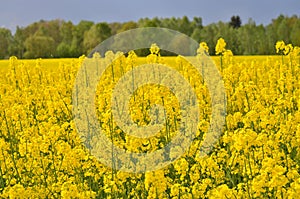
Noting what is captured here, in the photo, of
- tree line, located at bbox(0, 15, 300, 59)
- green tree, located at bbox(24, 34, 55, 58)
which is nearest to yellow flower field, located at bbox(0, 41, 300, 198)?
tree line, located at bbox(0, 15, 300, 59)

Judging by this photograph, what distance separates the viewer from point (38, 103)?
31.1 feet

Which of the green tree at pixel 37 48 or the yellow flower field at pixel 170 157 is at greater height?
the green tree at pixel 37 48

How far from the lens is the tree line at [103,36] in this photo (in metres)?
40.3

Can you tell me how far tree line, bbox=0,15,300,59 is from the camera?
1586 inches

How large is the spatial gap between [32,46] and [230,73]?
114 ft

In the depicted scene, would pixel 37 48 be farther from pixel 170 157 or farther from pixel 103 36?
pixel 170 157

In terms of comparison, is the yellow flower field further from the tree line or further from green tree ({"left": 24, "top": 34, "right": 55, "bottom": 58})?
green tree ({"left": 24, "top": 34, "right": 55, "bottom": 58})


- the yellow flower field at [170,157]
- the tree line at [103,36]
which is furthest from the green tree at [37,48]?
the yellow flower field at [170,157]

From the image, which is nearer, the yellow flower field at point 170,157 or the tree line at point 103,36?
the yellow flower field at point 170,157

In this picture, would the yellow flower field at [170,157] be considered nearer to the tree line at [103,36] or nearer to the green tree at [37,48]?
the tree line at [103,36]

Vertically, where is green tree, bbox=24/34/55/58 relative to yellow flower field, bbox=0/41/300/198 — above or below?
above

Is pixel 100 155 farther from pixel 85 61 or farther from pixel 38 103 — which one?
pixel 85 61

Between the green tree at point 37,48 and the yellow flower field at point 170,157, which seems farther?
the green tree at point 37,48

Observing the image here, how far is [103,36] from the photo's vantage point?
149 feet
